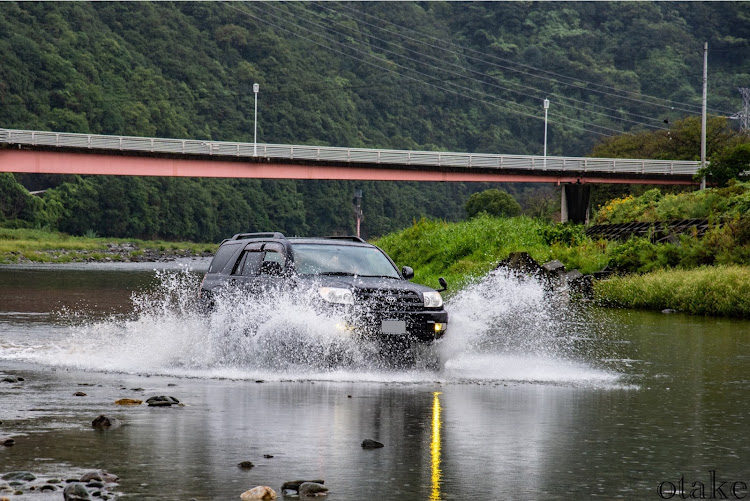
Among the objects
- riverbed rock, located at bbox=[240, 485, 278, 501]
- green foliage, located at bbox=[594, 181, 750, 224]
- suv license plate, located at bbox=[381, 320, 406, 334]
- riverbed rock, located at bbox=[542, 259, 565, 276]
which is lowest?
riverbed rock, located at bbox=[240, 485, 278, 501]

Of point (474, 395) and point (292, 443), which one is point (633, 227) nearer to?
point (474, 395)

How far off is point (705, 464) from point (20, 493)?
512 centimetres

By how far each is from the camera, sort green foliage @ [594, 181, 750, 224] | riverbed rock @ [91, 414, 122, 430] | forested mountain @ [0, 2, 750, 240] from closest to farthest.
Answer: riverbed rock @ [91, 414, 122, 430] → green foliage @ [594, 181, 750, 224] → forested mountain @ [0, 2, 750, 240]

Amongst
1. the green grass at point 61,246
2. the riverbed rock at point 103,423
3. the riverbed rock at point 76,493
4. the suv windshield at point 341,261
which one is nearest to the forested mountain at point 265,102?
the green grass at point 61,246

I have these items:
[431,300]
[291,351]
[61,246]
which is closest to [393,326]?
[431,300]

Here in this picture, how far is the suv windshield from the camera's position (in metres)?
16.2

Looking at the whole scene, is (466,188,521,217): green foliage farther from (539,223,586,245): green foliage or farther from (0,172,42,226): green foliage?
(539,223,586,245): green foliage

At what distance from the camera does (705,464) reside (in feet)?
30.7

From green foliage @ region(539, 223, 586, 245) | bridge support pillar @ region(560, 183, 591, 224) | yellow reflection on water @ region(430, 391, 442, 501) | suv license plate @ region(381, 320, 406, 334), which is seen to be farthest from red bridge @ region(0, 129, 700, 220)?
yellow reflection on water @ region(430, 391, 442, 501)

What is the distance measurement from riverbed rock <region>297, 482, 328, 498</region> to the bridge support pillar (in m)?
88.7

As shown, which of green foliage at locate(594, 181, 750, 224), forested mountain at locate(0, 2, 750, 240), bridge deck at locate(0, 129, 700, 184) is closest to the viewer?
green foliage at locate(594, 181, 750, 224)

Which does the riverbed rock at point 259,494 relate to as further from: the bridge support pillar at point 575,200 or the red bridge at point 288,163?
the bridge support pillar at point 575,200

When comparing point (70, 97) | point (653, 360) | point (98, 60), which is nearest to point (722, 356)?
point (653, 360)

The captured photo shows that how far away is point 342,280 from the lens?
1548 centimetres
